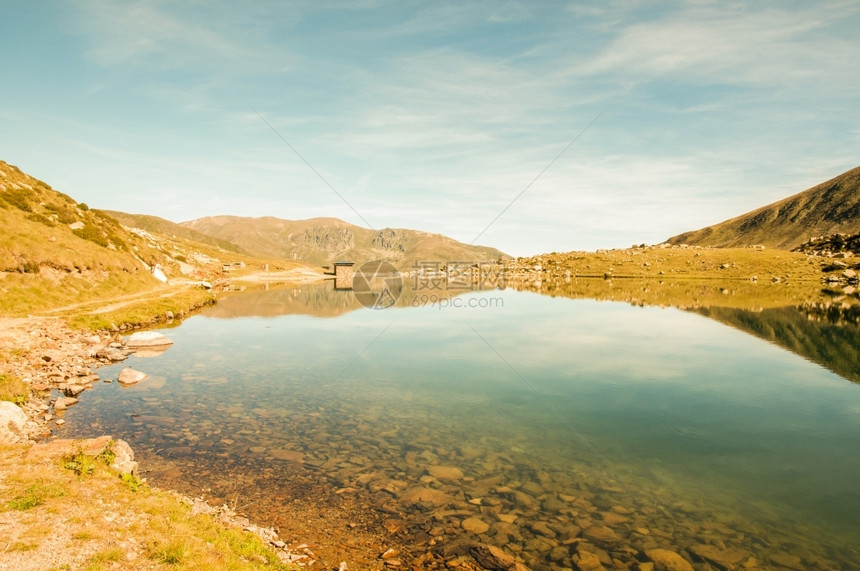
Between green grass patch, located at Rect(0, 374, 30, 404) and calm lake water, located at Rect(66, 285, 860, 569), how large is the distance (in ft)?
8.41

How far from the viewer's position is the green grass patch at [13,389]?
22.6 meters

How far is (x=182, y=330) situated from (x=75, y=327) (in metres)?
12.0

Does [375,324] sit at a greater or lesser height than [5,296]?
lesser

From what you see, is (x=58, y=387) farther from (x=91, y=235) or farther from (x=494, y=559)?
(x=91, y=235)

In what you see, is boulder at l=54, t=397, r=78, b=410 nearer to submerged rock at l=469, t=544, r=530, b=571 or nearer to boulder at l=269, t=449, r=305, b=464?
boulder at l=269, t=449, r=305, b=464

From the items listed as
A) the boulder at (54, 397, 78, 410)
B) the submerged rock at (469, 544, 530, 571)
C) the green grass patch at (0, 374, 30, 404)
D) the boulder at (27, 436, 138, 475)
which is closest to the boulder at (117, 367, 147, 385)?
the boulder at (54, 397, 78, 410)

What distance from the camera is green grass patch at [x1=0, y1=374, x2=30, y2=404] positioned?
22578 millimetres

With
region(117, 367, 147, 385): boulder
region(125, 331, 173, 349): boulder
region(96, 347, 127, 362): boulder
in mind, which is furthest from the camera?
region(125, 331, 173, 349): boulder

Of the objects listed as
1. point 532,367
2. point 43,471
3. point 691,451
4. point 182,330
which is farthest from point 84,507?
point 182,330

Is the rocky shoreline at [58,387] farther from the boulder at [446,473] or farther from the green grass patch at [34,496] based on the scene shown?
the boulder at [446,473]

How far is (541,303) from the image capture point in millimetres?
81812

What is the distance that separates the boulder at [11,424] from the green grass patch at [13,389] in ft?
10.9

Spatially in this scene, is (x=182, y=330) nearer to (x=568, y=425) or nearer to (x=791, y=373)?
(x=568, y=425)

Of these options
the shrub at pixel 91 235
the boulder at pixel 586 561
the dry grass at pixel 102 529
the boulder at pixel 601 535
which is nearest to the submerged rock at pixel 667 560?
the boulder at pixel 601 535
